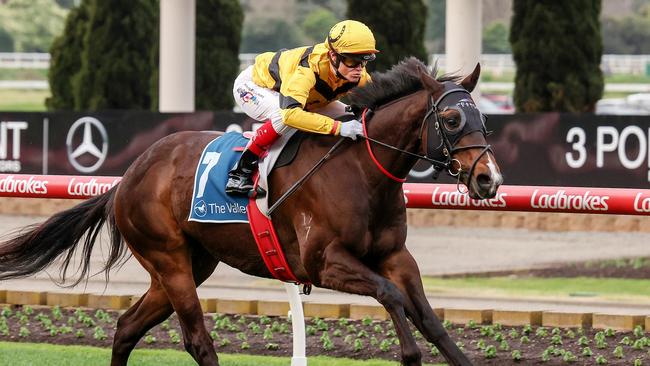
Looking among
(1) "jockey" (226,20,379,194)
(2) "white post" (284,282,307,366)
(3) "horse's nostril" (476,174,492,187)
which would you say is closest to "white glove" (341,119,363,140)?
(1) "jockey" (226,20,379,194)

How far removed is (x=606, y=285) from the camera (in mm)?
10344

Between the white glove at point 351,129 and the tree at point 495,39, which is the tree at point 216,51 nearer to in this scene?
the white glove at point 351,129

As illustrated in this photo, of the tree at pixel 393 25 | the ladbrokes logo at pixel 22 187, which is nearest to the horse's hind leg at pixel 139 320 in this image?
the ladbrokes logo at pixel 22 187

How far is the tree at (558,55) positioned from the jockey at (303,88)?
1083cm

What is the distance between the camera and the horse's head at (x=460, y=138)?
5430 mm

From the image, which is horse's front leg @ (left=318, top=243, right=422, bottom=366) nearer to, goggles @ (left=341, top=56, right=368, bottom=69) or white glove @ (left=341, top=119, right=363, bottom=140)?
white glove @ (left=341, top=119, right=363, bottom=140)

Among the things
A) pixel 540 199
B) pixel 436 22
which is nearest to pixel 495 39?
pixel 436 22

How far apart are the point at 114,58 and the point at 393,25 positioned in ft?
13.3

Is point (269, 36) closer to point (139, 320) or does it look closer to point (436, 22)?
point (436, 22)

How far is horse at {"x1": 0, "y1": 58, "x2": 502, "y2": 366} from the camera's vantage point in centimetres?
561

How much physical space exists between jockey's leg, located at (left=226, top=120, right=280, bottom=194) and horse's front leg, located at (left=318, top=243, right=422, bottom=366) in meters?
0.69

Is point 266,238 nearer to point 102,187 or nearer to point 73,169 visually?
point 102,187

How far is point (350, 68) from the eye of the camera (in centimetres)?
610

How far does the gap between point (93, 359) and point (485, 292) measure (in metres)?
3.49
